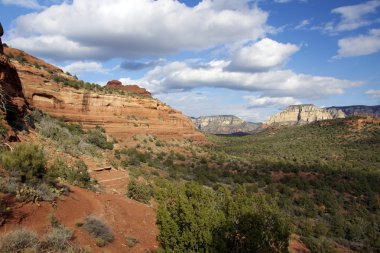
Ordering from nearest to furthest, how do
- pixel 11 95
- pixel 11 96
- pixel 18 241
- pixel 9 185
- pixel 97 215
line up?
1. pixel 18 241
2. pixel 9 185
3. pixel 97 215
4. pixel 11 96
5. pixel 11 95

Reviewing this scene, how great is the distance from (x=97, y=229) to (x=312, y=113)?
173 m

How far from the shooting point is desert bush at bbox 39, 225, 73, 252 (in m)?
7.06

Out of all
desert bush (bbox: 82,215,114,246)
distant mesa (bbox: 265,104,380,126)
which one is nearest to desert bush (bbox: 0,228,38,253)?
desert bush (bbox: 82,215,114,246)

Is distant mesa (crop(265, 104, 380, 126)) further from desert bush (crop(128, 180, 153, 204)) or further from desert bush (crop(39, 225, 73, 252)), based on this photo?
desert bush (crop(39, 225, 73, 252))

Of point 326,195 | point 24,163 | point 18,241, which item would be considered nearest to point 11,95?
point 24,163

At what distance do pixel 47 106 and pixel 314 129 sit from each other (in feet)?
227

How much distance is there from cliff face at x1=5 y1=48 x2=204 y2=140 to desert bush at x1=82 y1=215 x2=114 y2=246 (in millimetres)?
19834

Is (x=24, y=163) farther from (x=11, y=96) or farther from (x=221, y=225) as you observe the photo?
(x=11, y=96)

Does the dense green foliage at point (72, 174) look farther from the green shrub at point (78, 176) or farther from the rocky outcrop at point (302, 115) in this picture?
the rocky outcrop at point (302, 115)

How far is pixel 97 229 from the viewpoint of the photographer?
375 inches

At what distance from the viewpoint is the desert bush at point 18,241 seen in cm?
607

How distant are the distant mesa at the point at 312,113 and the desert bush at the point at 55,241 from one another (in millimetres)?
161742

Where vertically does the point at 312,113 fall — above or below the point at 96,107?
above

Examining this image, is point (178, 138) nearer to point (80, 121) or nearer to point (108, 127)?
point (108, 127)
